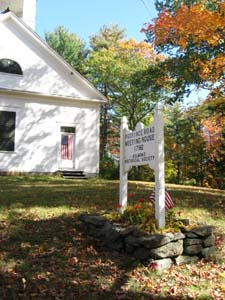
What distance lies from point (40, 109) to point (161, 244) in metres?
14.7

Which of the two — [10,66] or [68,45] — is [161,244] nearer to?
[10,66]

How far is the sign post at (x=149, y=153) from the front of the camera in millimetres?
5910

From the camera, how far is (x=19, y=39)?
61.9ft

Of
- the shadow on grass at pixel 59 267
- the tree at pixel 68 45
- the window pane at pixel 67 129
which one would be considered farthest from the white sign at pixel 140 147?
the tree at pixel 68 45

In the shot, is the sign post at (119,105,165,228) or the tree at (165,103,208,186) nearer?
the sign post at (119,105,165,228)

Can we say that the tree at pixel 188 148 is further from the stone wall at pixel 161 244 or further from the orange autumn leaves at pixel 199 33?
the stone wall at pixel 161 244

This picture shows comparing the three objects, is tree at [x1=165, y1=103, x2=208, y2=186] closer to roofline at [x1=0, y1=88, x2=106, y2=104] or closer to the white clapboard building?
the white clapboard building

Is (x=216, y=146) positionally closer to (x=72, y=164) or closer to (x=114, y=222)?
(x=72, y=164)

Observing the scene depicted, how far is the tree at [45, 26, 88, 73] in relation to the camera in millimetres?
34500

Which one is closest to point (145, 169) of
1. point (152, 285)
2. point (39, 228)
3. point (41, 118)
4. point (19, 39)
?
point (41, 118)

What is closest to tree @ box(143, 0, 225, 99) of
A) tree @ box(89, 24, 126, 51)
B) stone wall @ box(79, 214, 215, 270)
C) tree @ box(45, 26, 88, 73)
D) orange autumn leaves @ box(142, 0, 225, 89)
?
orange autumn leaves @ box(142, 0, 225, 89)

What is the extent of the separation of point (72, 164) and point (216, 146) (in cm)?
1179

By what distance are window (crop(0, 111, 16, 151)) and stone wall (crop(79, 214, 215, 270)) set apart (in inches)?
508

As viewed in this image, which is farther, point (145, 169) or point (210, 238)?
point (145, 169)
